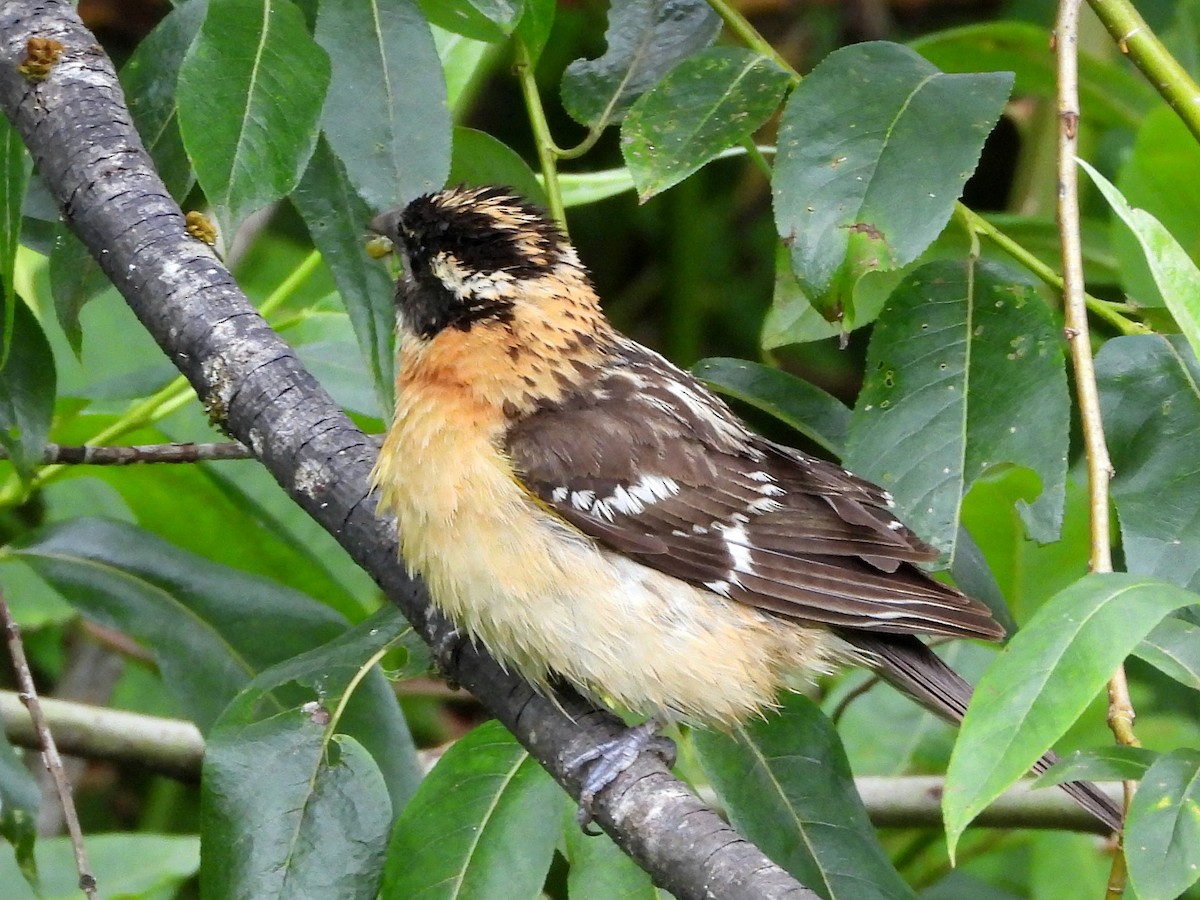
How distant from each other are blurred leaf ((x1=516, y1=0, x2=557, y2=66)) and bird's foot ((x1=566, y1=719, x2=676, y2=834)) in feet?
4.33

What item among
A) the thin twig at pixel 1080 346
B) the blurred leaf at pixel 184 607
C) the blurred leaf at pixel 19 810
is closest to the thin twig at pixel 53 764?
the blurred leaf at pixel 19 810

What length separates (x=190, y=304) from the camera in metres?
2.61

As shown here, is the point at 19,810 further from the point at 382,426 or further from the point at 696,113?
the point at 696,113

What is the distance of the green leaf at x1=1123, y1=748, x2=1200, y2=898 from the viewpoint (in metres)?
1.70

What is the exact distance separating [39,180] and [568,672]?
1.52 m

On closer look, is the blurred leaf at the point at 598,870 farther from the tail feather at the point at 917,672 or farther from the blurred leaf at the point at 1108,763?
the blurred leaf at the point at 1108,763

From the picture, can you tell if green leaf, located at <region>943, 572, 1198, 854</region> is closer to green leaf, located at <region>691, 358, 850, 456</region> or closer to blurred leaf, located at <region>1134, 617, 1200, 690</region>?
blurred leaf, located at <region>1134, 617, 1200, 690</region>

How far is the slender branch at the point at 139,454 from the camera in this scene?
2834mm

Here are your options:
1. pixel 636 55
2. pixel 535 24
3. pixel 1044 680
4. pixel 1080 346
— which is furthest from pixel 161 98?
pixel 1044 680

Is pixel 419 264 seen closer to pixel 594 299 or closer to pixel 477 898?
pixel 594 299

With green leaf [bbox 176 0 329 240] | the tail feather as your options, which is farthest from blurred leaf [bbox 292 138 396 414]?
the tail feather

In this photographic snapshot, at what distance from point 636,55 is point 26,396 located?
1392 millimetres

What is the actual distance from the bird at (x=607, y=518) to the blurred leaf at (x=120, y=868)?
1162 millimetres

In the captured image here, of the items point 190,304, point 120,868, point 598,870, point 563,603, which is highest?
point 190,304
